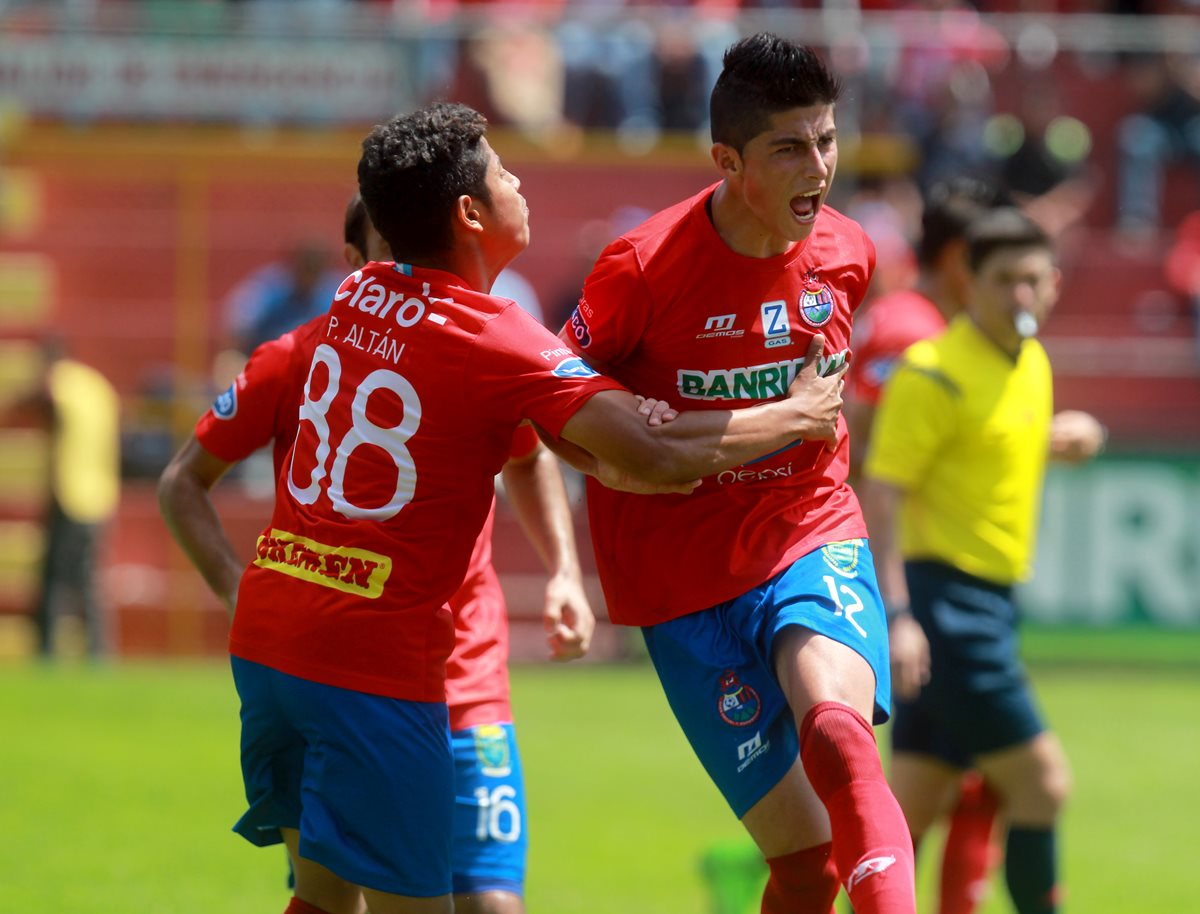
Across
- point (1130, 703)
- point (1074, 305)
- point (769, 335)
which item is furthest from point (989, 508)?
point (1074, 305)

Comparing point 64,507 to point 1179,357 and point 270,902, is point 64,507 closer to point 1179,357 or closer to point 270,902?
point 270,902

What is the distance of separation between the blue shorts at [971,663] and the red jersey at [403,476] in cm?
232

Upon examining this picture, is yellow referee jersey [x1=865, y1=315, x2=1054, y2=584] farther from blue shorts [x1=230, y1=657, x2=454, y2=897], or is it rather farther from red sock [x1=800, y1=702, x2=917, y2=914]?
blue shorts [x1=230, y1=657, x2=454, y2=897]

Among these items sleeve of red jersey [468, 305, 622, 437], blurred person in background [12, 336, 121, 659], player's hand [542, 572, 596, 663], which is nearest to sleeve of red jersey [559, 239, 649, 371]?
sleeve of red jersey [468, 305, 622, 437]

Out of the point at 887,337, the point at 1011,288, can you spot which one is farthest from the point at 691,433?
the point at 887,337

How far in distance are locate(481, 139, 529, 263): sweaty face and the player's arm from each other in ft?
2.83

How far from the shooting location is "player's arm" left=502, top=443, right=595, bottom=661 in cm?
492

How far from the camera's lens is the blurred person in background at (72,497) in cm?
1430

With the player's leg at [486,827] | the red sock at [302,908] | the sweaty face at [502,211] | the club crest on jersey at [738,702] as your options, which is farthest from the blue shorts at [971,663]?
the red sock at [302,908]

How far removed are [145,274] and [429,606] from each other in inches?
585

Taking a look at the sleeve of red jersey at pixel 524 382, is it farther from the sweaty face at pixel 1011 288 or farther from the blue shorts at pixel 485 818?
the sweaty face at pixel 1011 288

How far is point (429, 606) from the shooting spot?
409 cm

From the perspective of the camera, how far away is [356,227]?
4973mm

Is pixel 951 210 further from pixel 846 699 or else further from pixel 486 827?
pixel 486 827
